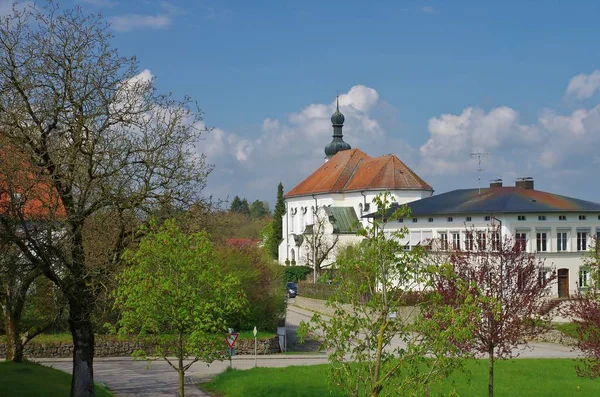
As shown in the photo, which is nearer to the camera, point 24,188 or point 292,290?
point 24,188

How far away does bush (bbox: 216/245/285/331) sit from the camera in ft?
129

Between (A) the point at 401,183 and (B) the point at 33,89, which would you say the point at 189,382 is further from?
(A) the point at 401,183

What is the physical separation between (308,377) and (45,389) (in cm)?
889

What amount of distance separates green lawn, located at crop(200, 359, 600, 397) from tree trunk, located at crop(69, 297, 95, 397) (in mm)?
5814

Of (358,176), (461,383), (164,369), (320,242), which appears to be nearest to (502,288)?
(461,383)

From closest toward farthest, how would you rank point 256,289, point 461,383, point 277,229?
1. point 461,383
2. point 256,289
3. point 277,229

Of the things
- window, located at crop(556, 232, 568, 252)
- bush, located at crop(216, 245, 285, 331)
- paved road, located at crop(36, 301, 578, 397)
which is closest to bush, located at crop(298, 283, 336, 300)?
window, located at crop(556, 232, 568, 252)

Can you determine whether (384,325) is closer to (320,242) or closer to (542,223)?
(542,223)

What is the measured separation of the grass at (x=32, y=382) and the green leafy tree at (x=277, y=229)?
7998 centimetres

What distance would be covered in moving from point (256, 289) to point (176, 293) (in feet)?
70.9

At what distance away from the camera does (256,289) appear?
40.8 metres

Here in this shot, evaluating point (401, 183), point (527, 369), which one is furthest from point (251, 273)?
point (401, 183)

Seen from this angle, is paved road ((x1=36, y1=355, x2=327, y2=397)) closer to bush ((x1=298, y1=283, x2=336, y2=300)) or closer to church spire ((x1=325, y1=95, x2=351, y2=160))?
Result: bush ((x1=298, y1=283, x2=336, y2=300))

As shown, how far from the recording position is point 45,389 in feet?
73.0
